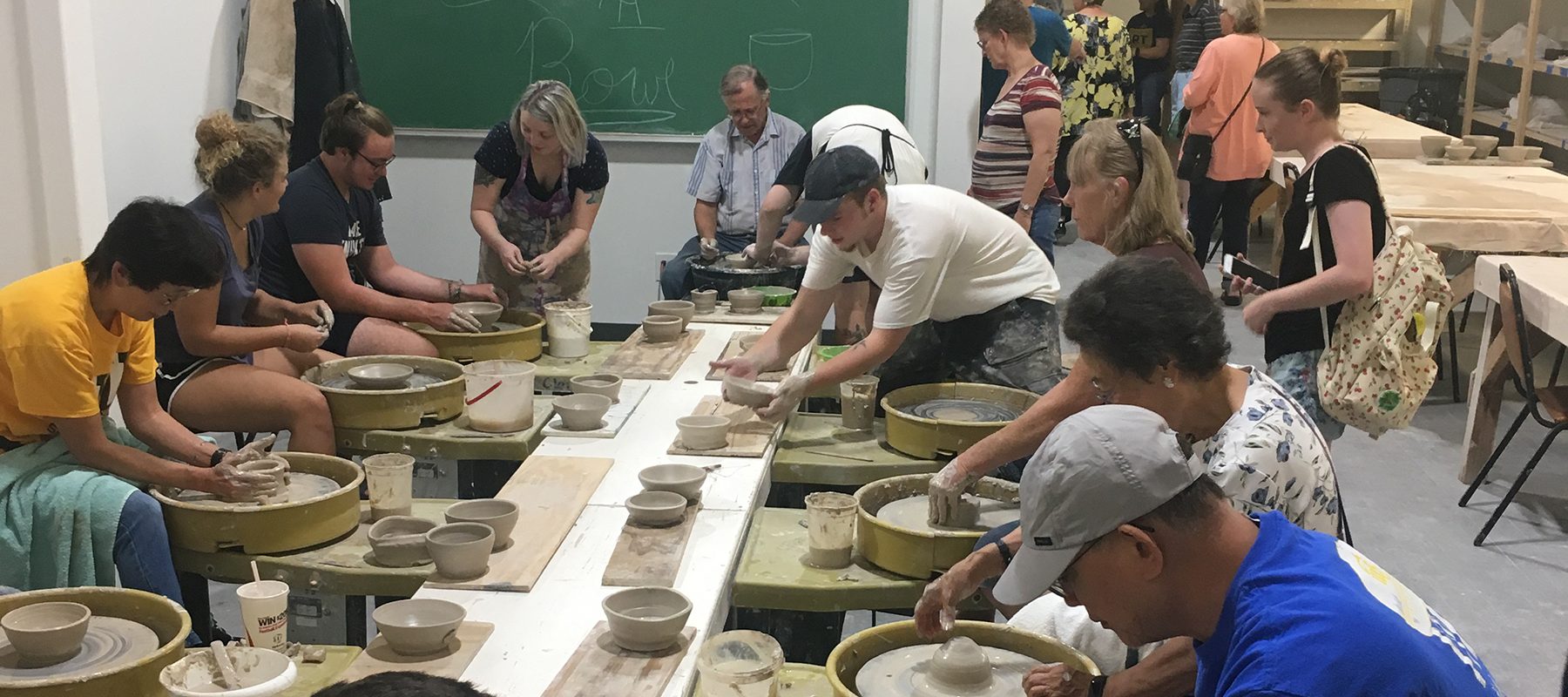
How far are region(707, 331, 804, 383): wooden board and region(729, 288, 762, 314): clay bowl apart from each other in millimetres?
391

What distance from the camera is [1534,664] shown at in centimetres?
351

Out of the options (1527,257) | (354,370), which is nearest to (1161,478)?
(354,370)

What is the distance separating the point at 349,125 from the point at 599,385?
132cm

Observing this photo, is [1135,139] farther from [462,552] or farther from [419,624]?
[419,624]

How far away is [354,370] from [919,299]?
1474 millimetres

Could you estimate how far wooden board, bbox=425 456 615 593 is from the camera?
2.30 metres

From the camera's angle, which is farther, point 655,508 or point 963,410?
point 963,410

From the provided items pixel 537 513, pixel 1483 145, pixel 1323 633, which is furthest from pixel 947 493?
pixel 1483 145

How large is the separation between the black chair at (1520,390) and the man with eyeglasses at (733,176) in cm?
273

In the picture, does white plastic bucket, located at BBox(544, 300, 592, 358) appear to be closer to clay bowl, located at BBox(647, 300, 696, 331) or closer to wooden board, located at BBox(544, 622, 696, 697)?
clay bowl, located at BBox(647, 300, 696, 331)

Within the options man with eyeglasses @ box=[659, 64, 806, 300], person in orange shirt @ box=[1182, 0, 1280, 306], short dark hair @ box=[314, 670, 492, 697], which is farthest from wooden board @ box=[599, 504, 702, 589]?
person in orange shirt @ box=[1182, 0, 1280, 306]

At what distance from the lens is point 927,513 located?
2.68m

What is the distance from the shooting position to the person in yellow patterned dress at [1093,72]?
816 cm

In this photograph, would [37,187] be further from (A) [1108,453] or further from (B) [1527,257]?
(B) [1527,257]
